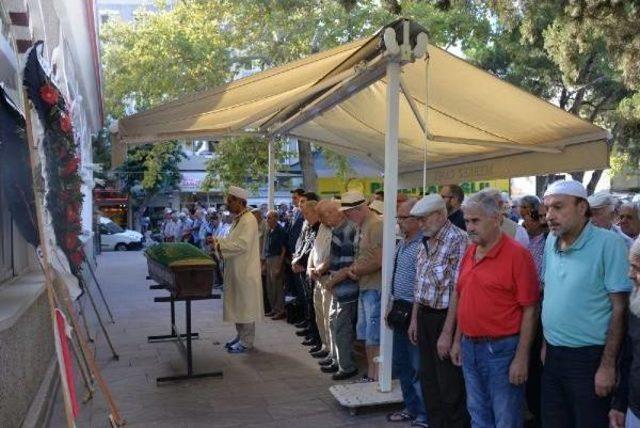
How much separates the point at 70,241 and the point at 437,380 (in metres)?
2.77

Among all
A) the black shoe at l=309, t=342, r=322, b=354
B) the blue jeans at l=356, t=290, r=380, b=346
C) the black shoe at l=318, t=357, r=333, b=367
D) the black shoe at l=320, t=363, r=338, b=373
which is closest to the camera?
the blue jeans at l=356, t=290, r=380, b=346

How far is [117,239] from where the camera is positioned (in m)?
30.1

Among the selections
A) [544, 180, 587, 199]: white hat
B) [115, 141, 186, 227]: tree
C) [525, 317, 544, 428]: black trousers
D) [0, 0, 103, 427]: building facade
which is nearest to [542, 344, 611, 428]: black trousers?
[544, 180, 587, 199]: white hat

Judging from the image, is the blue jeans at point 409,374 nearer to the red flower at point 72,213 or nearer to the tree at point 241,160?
the red flower at point 72,213

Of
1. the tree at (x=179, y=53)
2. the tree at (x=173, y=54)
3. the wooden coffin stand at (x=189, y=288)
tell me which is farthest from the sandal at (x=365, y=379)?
the tree at (x=173, y=54)

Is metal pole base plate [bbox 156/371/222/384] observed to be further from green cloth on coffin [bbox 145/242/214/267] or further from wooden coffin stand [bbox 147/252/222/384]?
green cloth on coffin [bbox 145/242/214/267]

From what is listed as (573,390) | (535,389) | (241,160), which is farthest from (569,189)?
(241,160)

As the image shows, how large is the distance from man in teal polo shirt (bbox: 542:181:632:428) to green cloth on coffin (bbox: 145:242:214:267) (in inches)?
153

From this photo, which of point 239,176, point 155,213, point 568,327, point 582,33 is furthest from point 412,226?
point 155,213

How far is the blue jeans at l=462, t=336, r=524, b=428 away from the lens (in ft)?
12.1

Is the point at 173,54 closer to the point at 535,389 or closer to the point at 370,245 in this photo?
the point at 370,245

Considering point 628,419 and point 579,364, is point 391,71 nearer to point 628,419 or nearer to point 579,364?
point 579,364

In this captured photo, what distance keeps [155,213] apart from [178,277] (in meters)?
38.6

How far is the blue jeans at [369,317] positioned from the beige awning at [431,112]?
186 centimetres
